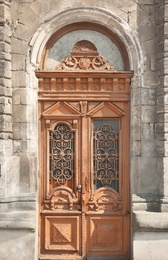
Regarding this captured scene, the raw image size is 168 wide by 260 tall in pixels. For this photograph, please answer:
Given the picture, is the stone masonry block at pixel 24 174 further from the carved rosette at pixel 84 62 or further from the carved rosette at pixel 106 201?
the carved rosette at pixel 84 62

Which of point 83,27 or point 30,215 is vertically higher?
point 83,27

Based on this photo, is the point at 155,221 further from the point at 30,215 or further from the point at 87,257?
the point at 30,215

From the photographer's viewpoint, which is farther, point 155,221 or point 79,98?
point 79,98

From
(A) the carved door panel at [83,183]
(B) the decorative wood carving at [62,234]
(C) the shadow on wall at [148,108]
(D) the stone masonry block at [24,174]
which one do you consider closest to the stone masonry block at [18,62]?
(A) the carved door panel at [83,183]

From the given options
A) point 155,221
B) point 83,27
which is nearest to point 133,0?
point 83,27

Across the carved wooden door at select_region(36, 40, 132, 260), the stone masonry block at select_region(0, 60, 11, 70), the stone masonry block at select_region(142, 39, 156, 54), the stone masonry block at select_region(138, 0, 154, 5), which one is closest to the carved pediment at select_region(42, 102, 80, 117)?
the carved wooden door at select_region(36, 40, 132, 260)

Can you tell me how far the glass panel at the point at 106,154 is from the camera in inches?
272

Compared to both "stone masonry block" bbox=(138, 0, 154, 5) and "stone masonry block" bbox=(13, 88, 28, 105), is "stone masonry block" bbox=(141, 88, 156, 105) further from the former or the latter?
"stone masonry block" bbox=(13, 88, 28, 105)

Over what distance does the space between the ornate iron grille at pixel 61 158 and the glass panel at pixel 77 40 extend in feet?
4.12

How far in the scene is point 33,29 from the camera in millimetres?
6750

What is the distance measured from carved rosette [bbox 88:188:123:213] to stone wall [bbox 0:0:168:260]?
1.18 feet

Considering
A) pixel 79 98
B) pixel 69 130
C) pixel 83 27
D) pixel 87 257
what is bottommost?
pixel 87 257

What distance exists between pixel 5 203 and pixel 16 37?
8.98 feet

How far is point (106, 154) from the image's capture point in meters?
6.90
